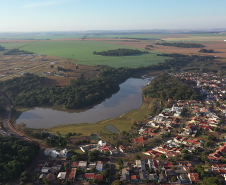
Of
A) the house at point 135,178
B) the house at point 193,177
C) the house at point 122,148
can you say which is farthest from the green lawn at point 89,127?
the house at point 193,177

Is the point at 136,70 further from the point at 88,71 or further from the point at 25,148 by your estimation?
the point at 25,148

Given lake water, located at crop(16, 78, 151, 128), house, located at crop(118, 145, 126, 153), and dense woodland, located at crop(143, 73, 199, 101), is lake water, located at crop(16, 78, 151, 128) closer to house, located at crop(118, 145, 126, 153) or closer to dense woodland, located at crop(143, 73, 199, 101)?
dense woodland, located at crop(143, 73, 199, 101)

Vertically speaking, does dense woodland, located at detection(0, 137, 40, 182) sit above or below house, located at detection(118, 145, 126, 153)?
above

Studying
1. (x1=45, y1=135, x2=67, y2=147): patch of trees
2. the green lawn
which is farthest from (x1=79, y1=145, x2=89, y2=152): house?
the green lawn

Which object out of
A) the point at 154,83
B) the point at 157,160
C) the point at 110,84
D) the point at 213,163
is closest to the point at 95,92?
the point at 110,84

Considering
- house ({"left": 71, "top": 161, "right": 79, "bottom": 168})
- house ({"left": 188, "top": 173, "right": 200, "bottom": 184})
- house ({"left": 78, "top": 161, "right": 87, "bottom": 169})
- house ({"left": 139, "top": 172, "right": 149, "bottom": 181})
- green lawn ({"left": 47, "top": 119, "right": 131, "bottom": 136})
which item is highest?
house ({"left": 188, "top": 173, "right": 200, "bottom": 184})

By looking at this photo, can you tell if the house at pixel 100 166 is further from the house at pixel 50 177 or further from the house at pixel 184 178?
the house at pixel 184 178
